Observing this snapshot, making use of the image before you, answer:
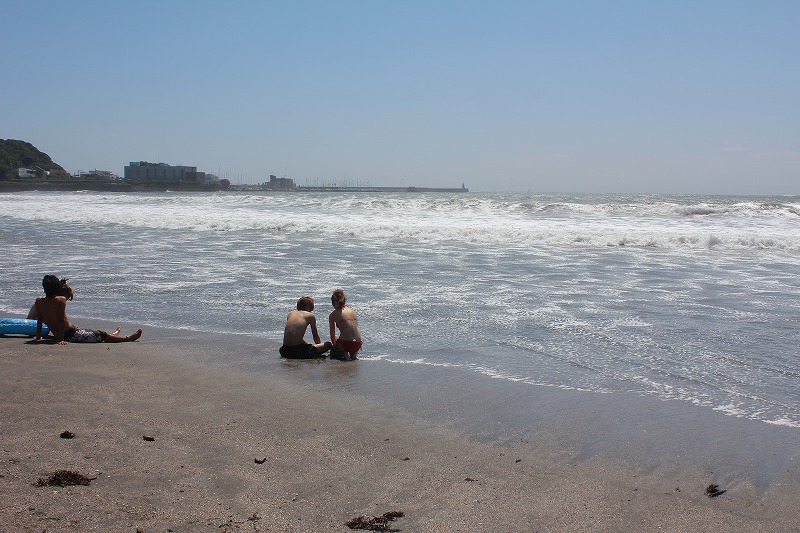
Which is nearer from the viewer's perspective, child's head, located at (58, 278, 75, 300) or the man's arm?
the man's arm

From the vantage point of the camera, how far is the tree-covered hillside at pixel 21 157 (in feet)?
414

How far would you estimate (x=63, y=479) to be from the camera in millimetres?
3928

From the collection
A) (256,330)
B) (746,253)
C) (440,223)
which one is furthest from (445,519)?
(440,223)

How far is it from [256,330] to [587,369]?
13.0 feet

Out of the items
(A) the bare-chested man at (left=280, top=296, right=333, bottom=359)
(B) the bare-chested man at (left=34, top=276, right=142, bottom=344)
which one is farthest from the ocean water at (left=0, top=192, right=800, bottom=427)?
(B) the bare-chested man at (left=34, top=276, right=142, bottom=344)

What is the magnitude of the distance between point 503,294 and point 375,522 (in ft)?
26.7

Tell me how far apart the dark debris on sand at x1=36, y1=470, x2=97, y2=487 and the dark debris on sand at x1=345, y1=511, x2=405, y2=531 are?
1.49 meters

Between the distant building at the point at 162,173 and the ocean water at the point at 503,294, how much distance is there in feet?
395

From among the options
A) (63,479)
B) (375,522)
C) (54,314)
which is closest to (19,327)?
(54,314)

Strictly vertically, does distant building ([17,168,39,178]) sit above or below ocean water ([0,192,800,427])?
above

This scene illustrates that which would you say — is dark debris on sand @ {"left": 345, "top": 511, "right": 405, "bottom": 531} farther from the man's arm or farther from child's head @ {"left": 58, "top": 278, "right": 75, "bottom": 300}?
child's head @ {"left": 58, "top": 278, "right": 75, "bottom": 300}

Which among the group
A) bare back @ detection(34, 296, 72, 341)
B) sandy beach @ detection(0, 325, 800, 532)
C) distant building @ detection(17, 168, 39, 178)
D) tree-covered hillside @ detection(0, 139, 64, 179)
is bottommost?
sandy beach @ detection(0, 325, 800, 532)

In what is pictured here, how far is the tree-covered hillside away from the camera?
126 metres

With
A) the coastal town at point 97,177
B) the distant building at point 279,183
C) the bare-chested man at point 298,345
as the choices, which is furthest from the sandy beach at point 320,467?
the distant building at point 279,183
